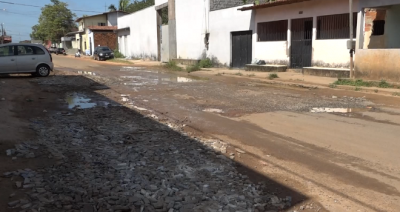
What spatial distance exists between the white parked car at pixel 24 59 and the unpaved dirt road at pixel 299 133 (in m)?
4.92

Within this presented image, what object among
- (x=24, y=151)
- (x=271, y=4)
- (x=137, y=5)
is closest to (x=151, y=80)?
(x=271, y=4)

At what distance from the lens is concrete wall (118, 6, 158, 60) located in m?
38.2

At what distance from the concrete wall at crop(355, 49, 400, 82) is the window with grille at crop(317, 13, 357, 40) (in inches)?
104

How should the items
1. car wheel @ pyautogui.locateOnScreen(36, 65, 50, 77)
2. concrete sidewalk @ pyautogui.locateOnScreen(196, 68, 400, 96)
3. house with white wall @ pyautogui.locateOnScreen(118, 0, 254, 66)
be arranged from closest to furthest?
concrete sidewalk @ pyautogui.locateOnScreen(196, 68, 400, 96)
car wheel @ pyautogui.locateOnScreen(36, 65, 50, 77)
house with white wall @ pyautogui.locateOnScreen(118, 0, 254, 66)

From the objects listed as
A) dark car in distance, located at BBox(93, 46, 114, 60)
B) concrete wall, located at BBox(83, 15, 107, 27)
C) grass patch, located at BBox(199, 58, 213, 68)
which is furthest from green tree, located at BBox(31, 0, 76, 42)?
grass patch, located at BBox(199, 58, 213, 68)

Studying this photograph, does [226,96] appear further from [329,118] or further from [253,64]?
[253,64]

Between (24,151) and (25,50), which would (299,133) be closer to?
(24,151)

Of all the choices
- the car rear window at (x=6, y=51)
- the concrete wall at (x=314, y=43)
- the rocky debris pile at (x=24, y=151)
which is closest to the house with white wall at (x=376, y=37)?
the concrete wall at (x=314, y=43)

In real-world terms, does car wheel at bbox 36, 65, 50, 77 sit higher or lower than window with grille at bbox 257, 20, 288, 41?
lower

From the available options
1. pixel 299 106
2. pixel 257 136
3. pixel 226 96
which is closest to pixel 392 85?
pixel 299 106

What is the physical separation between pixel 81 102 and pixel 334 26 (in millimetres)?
13254

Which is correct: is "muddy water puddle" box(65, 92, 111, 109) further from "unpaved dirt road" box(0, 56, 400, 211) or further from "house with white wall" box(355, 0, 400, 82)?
"house with white wall" box(355, 0, 400, 82)

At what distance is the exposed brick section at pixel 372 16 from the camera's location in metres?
15.3

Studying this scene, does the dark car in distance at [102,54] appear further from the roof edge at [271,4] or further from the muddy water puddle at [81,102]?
the muddy water puddle at [81,102]
